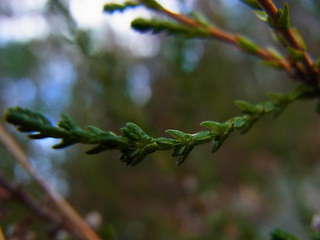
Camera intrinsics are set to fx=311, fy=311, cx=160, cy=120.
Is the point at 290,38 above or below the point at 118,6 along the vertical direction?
below

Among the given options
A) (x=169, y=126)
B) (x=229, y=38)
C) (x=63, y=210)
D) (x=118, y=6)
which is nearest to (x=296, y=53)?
(x=229, y=38)

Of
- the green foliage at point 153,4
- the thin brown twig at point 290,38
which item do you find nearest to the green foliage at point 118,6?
the green foliage at point 153,4

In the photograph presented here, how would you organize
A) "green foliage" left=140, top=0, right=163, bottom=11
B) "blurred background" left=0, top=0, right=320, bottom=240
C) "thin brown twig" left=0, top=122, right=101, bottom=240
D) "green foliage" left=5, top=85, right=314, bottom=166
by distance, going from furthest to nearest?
"blurred background" left=0, top=0, right=320, bottom=240
"thin brown twig" left=0, top=122, right=101, bottom=240
"green foliage" left=140, top=0, right=163, bottom=11
"green foliage" left=5, top=85, right=314, bottom=166

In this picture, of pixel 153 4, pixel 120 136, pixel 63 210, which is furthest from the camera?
pixel 63 210

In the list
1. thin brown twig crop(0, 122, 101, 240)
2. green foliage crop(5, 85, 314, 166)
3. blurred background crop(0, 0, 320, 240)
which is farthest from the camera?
blurred background crop(0, 0, 320, 240)

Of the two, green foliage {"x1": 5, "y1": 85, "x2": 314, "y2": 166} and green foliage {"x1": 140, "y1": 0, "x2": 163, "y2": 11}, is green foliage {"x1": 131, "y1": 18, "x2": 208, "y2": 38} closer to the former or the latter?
green foliage {"x1": 140, "y1": 0, "x2": 163, "y2": 11}

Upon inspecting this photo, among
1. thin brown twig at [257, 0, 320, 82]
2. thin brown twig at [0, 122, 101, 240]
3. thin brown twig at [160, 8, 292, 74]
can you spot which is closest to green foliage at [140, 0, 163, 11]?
thin brown twig at [160, 8, 292, 74]

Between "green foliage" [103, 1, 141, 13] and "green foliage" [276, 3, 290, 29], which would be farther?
"green foliage" [103, 1, 141, 13]

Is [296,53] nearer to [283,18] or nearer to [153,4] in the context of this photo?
[283,18]
